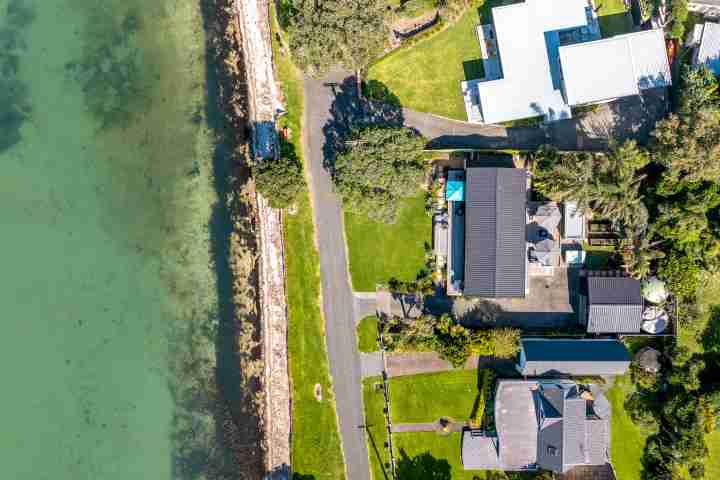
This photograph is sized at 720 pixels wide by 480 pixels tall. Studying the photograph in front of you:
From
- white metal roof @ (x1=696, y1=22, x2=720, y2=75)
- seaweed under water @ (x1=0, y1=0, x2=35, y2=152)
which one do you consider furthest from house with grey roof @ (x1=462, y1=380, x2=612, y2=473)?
seaweed under water @ (x1=0, y1=0, x2=35, y2=152)

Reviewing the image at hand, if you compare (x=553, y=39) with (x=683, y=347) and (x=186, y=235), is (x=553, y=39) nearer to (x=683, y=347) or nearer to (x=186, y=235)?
(x=683, y=347)

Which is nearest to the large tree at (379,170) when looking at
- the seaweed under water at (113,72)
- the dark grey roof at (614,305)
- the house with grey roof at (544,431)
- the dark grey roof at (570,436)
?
the dark grey roof at (614,305)

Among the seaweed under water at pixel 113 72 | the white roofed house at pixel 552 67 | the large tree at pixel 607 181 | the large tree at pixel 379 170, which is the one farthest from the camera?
the seaweed under water at pixel 113 72

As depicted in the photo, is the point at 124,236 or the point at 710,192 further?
the point at 124,236

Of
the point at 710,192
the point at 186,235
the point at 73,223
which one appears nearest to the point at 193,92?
the point at 186,235

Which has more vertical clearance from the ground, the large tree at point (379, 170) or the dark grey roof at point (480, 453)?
the large tree at point (379, 170)

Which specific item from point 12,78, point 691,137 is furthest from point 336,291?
point 12,78

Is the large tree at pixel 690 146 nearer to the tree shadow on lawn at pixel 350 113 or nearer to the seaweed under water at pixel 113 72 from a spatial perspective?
the tree shadow on lawn at pixel 350 113
